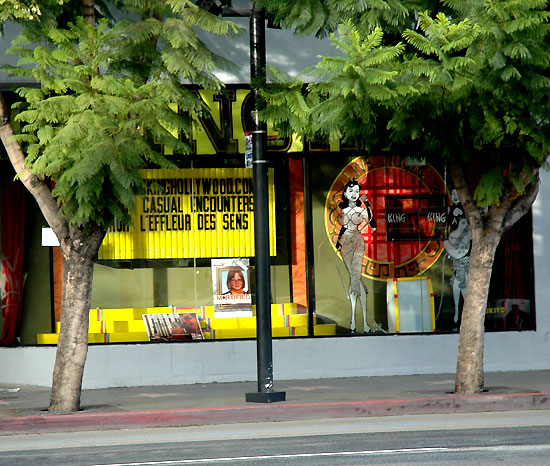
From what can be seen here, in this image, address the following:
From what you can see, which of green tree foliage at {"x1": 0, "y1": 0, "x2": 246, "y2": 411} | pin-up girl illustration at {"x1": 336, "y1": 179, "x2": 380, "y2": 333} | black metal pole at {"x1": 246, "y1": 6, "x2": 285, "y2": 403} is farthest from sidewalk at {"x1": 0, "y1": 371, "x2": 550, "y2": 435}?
pin-up girl illustration at {"x1": 336, "y1": 179, "x2": 380, "y2": 333}

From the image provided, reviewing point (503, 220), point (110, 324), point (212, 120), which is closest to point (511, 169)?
point (503, 220)

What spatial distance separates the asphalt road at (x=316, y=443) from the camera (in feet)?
28.7

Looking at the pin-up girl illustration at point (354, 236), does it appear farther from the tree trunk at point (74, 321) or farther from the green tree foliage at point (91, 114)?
the tree trunk at point (74, 321)

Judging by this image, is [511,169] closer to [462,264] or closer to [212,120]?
[462,264]

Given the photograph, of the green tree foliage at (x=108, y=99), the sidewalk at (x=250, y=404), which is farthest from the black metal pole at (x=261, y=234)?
the green tree foliage at (x=108, y=99)

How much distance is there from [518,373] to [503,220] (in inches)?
152

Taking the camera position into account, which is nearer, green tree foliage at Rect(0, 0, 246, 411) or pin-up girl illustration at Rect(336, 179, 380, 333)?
green tree foliage at Rect(0, 0, 246, 411)

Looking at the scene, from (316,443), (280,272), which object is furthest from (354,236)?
(316,443)

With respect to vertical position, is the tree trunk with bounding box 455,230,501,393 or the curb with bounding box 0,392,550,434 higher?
the tree trunk with bounding box 455,230,501,393

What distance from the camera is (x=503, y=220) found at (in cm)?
1295

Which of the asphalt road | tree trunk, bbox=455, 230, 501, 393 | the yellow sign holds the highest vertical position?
the yellow sign

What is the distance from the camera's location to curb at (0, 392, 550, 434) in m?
11.5

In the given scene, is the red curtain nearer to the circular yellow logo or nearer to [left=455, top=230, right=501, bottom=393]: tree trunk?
the circular yellow logo

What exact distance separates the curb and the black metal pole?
45 centimetres
